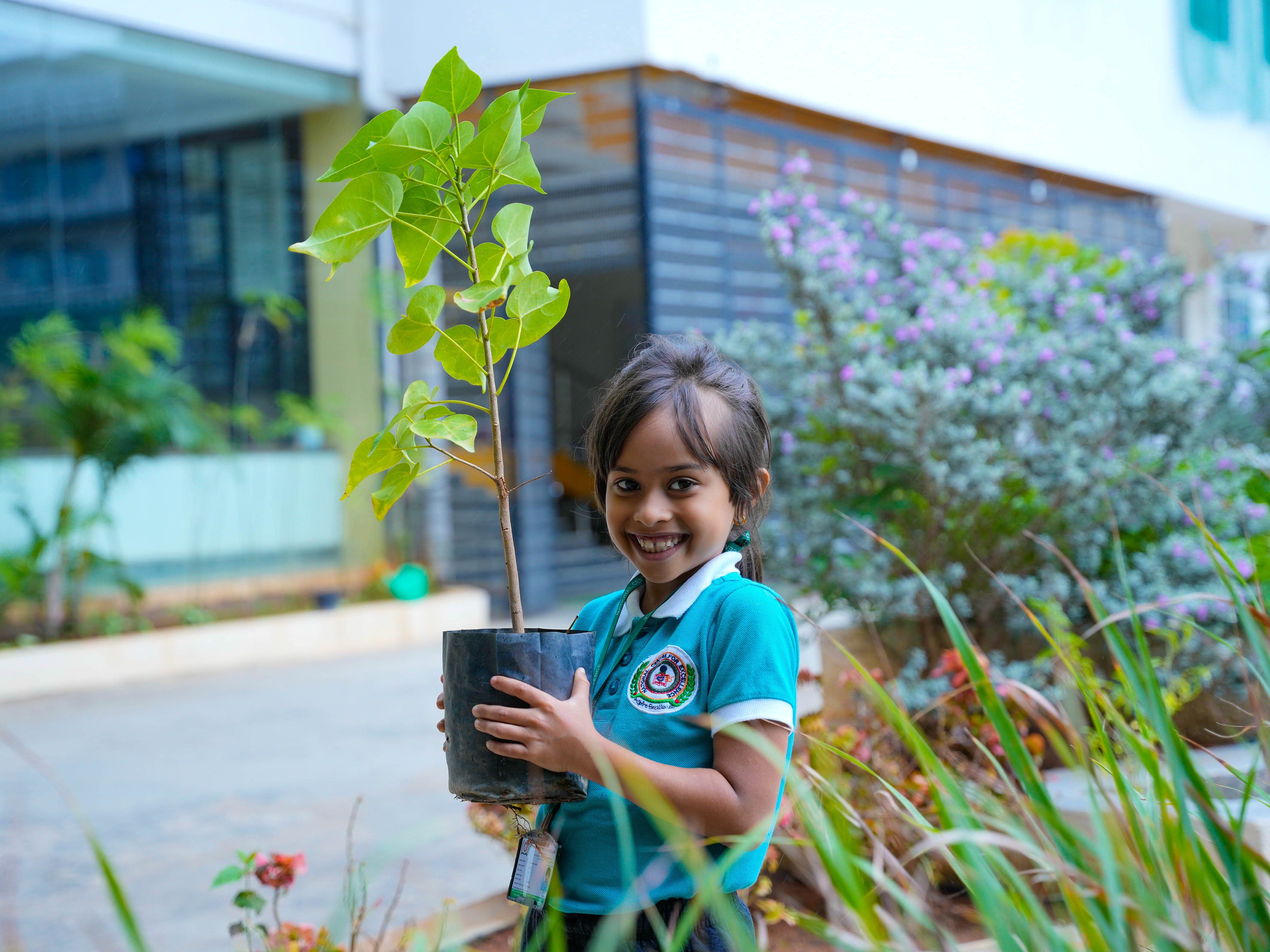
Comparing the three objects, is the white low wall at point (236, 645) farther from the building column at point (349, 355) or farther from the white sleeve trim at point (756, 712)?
the white sleeve trim at point (756, 712)

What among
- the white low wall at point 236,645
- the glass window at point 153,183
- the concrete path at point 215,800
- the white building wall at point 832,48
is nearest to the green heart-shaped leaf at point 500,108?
the concrete path at point 215,800

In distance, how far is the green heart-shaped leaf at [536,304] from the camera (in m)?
1.12

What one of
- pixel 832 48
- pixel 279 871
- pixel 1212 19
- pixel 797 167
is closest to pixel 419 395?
pixel 279 871

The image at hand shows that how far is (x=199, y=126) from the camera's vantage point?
7.64m

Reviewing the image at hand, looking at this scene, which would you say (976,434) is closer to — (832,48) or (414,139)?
(414,139)

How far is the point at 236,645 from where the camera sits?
22.4 ft

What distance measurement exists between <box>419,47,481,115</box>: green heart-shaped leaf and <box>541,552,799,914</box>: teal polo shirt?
0.54m

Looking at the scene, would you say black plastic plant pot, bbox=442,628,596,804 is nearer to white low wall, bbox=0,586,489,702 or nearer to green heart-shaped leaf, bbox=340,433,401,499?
green heart-shaped leaf, bbox=340,433,401,499

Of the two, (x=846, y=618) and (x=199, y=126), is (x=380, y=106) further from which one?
(x=846, y=618)

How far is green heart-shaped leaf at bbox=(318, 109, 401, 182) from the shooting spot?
1.06 metres

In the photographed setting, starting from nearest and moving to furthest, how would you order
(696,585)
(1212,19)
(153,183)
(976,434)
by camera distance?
(696,585) → (976,434) → (153,183) → (1212,19)

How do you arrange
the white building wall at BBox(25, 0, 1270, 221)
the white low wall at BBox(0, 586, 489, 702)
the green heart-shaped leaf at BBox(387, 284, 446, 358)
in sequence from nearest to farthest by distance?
the green heart-shaped leaf at BBox(387, 284, 446, 358) → the white low wall at BBox(0, 586, 489, 702) → the white building wall at BBox(25, 0, 1270, 221)

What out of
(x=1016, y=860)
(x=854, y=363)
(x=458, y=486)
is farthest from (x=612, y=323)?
(x=1016, y=860)

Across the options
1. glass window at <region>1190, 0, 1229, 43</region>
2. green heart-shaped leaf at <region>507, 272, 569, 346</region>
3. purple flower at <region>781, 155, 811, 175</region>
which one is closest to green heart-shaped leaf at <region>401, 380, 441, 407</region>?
green heart-shaped leaf at <region>507, 272, 569, 346</region>
